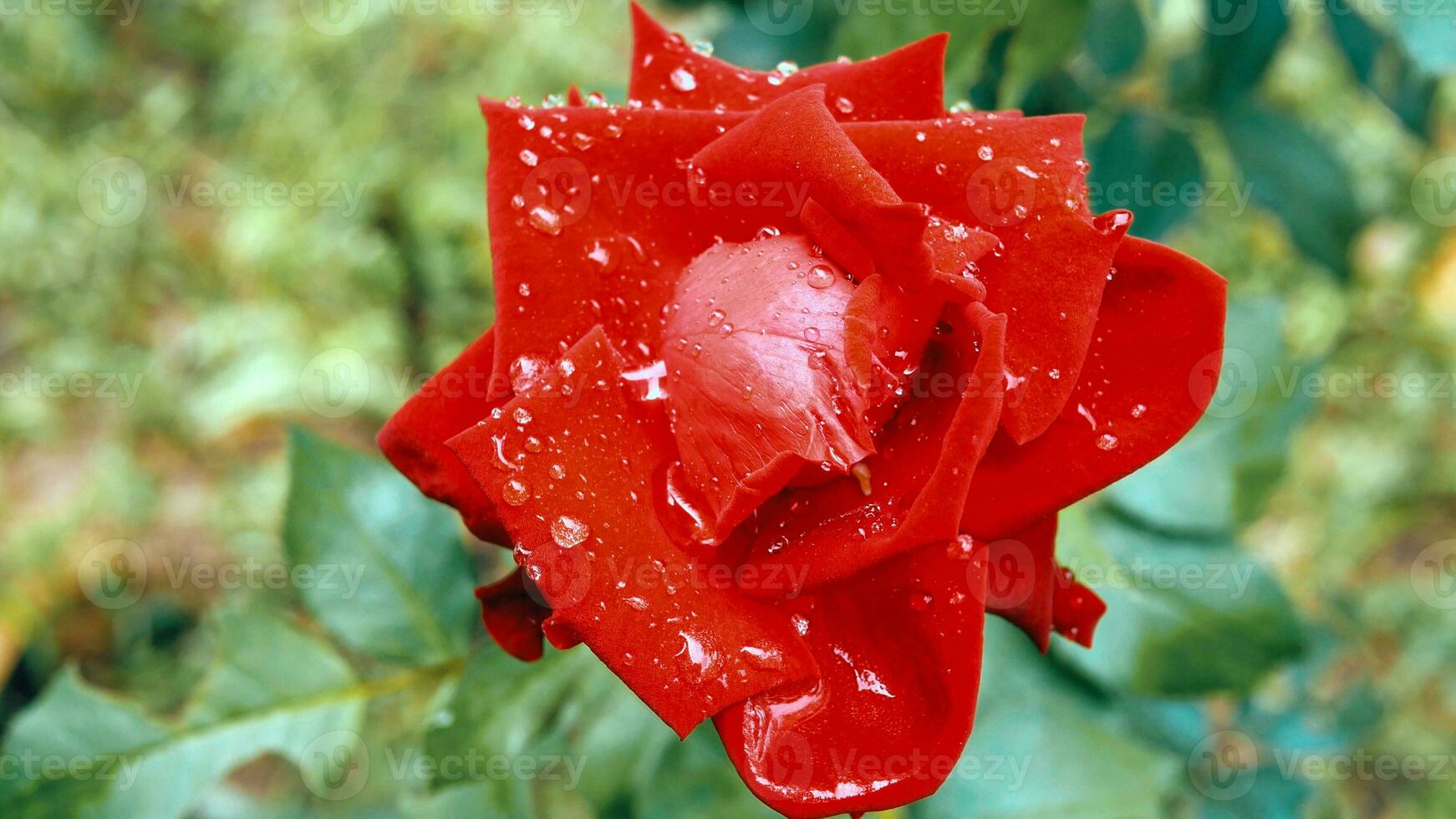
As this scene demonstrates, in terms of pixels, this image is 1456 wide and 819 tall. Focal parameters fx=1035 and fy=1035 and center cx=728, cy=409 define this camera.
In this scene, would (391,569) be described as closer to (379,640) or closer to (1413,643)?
(379,640)

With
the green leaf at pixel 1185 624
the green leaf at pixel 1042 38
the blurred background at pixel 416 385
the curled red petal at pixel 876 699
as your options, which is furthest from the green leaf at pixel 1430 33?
the curled red petal at pixel 876 699

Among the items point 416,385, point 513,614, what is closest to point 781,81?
point 513,614

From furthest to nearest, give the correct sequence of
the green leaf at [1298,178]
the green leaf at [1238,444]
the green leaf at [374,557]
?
the green leaf at [1298,178] → the green leaf at [1238,444] → the green leaf at [374,557]

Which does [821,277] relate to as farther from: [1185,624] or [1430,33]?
[1185,624]

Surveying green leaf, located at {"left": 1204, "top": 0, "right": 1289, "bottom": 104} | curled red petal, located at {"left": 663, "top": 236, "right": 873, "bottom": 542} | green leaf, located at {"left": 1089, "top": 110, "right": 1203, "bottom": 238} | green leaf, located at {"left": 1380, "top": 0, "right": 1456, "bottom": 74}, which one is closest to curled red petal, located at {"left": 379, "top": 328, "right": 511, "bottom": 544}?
curled red petal, located at {"left": 663, "top": 236, "right": 873, "bottom": 542}

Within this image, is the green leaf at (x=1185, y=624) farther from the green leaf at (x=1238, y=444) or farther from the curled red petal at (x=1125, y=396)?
the curled red petal at (x=1125, y=396)

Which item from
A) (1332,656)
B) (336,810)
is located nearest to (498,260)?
(336,810)

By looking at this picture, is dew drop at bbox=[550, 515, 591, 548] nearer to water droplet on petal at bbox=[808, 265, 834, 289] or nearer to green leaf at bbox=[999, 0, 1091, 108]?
water droplet on petal at bbox=[808, 265, 834, 289]
